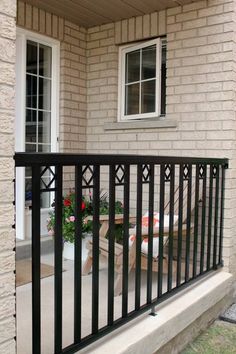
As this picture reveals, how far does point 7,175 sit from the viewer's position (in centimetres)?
154

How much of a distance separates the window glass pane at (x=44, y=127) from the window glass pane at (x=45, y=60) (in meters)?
0.44

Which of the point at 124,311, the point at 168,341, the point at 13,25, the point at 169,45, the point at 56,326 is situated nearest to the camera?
the point at 13,25

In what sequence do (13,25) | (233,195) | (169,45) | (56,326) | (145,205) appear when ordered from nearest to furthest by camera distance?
1. (13,25)
2. (56,326)
3. (233,195)
4. (169,45)
5. (145,205)

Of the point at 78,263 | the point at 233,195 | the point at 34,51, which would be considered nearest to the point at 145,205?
the point at 233,195

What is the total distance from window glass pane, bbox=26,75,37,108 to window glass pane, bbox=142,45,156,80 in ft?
3.92

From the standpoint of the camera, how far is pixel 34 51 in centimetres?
426

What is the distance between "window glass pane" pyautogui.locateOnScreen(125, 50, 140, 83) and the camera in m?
4.53

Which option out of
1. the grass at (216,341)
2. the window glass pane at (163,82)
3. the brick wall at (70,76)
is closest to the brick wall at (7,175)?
the grass at (216,341)

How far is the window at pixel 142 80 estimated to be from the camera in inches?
169

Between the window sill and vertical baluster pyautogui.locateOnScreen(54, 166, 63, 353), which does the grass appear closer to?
vertical baluster pyautogui.locateOnScreen(54, 166, 63, 353)

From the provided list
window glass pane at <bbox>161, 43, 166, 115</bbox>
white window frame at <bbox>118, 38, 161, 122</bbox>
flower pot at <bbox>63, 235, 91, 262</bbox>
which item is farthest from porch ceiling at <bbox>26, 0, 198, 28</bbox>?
flower pot at <bbox>63, 235, 91, 262</bbox>

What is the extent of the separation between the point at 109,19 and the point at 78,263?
3276 millimetres

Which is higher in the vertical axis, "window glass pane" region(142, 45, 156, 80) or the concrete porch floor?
"window glass pane" region(142, 45, 156, 80)

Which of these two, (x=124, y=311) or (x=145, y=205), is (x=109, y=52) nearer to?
(x=145, y=205)
